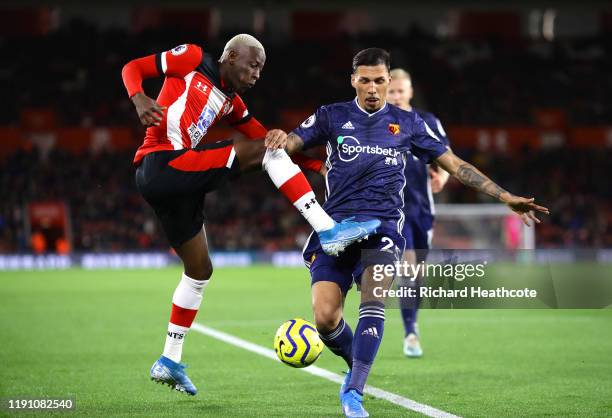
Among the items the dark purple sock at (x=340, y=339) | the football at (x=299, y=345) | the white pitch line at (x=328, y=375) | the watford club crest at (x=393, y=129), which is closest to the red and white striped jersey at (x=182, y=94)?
the watford club crest at (x=393, y=129)

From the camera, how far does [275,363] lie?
8391 millimetres

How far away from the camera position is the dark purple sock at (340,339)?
20.7 ft

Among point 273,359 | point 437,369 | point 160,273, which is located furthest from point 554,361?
point 160,273

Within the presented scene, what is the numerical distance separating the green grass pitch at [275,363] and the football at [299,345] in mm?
282

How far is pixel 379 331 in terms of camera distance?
581 centimetres

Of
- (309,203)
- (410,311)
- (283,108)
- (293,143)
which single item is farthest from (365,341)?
(283,108)

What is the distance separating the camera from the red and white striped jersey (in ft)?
20.2

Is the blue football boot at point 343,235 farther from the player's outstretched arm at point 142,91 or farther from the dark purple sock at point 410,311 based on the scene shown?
the dark purple sock at point 410,311

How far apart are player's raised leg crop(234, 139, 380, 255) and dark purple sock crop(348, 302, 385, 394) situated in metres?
0.40

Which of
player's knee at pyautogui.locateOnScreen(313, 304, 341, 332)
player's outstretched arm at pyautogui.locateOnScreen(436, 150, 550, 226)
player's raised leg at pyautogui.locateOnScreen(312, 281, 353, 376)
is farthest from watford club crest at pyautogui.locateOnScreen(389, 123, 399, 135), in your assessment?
player's knee at pyautogui.locateOnScreen(313, 304, 341, 332)

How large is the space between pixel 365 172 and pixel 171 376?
1.83 meters

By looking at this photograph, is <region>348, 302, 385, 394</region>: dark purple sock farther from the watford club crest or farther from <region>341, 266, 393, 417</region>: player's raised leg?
the watford club crest

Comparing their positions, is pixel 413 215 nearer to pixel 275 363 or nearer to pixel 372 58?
pixel 275 363

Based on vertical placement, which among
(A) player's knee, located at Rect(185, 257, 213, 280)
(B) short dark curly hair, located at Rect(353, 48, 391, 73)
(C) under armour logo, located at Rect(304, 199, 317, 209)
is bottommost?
(A) player's knee, located at Rect(185, 257, 213, 280)
